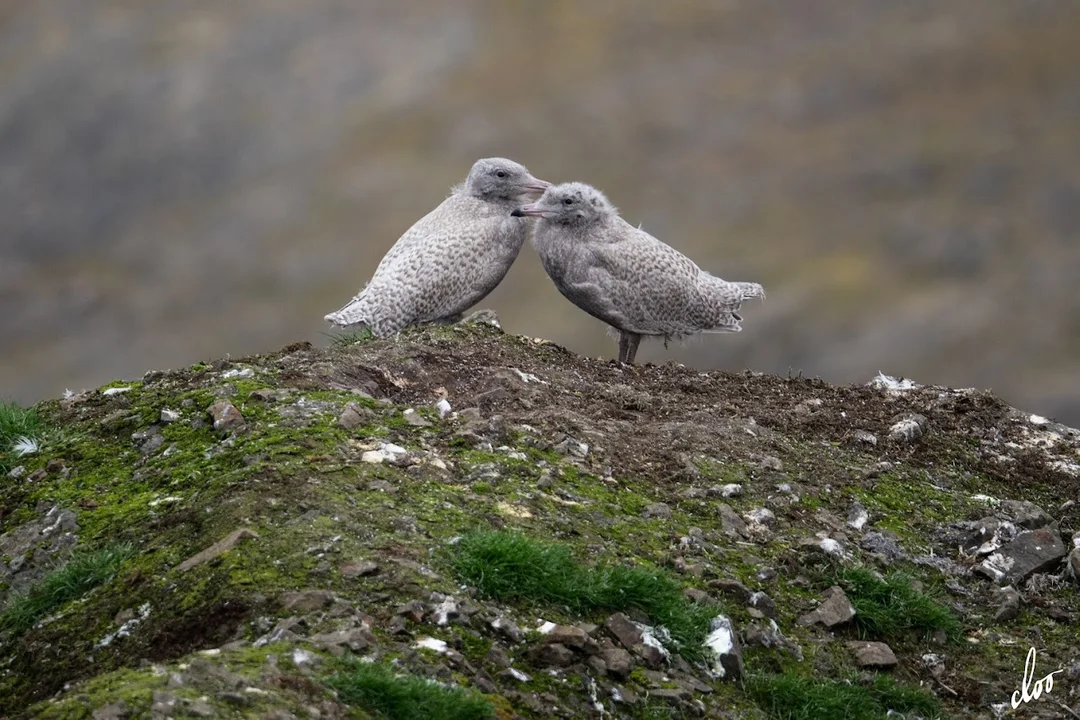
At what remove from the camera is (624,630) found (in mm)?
6547

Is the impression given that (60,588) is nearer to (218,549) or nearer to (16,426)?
(218,549)

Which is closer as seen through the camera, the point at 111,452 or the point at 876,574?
the point at 876,574

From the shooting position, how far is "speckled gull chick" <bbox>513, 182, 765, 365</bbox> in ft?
40.8

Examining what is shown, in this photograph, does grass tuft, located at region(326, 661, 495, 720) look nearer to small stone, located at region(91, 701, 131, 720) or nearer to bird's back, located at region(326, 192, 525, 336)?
small stone, located at region(91, 701, 131, 720)

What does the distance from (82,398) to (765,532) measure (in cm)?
503

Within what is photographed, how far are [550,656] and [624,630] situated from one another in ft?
1.69

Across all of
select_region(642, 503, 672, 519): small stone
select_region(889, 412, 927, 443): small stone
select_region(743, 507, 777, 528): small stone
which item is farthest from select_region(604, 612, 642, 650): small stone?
select_region(889, 412, 927, 443): small stone

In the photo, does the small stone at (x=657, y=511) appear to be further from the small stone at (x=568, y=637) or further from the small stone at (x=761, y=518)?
the small stone at (x=568, y=637)

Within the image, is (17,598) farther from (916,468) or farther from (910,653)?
(916,468)

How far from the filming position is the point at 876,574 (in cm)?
790

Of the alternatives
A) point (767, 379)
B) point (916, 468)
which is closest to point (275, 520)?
point (916, 468)

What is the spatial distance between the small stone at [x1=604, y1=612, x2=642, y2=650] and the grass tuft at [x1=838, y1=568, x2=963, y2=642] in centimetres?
156

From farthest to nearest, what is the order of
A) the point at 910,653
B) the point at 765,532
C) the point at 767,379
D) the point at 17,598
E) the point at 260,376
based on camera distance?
the point at 767,379
the point at 260,376
the point at 765,532
the point at 910,653
the point at 17,598

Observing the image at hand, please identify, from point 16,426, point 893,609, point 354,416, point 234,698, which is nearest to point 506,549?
point 234,698
